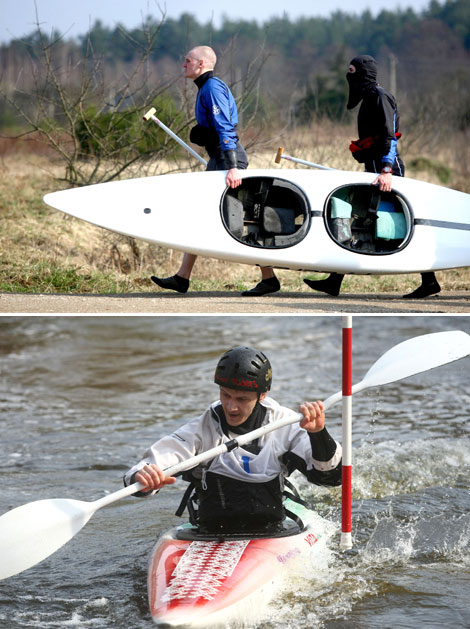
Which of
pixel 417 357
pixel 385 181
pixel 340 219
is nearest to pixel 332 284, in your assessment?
pixel 340 219

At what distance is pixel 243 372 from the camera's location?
12.8 feet

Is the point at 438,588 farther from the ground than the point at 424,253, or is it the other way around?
the point at 424,253

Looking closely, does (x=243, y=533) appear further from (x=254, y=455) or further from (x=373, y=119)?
(x=373, y=119)

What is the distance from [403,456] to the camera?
247 inches

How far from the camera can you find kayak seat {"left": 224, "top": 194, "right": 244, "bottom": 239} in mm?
6238

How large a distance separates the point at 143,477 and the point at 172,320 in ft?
25.6

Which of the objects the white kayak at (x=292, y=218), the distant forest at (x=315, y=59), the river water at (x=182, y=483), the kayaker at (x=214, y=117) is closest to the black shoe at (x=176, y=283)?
the kayaker at (x=214, y=117)

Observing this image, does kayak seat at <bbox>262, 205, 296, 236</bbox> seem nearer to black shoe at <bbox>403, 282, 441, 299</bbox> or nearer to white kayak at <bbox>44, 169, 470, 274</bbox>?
white kayak at <bbox>44, 169, 470, 274</bbox>

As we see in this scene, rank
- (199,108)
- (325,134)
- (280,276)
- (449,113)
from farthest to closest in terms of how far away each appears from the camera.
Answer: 1. (449,113)
2. (325,134)
3. (280,276)
4. (199,108)

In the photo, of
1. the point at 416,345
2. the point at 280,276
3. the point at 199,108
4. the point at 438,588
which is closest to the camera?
the point at 438,588

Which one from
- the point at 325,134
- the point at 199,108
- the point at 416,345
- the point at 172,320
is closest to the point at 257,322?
the point at 172,320

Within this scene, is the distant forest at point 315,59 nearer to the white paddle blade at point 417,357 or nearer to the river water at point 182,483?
the river water at point 182,483

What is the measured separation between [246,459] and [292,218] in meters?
2.88

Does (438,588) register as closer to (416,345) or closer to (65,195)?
(416,345)
